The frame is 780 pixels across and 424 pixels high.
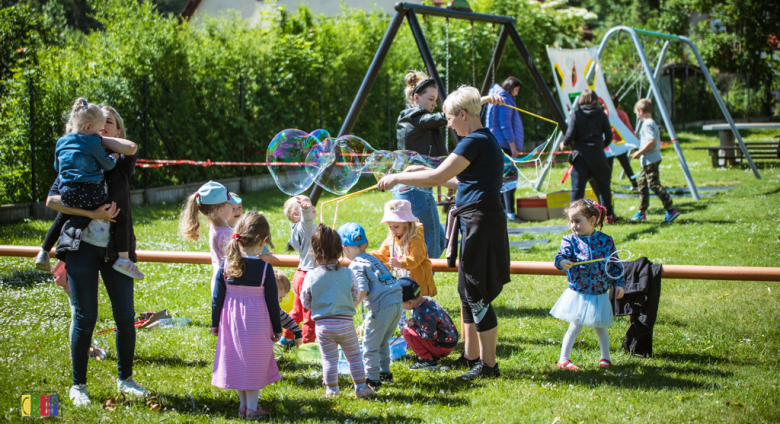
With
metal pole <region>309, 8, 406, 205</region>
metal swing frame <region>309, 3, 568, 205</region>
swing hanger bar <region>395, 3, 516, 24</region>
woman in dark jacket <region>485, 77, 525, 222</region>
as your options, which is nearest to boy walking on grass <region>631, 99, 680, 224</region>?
woman in dark jacket <region>485, 77, 525, 222</region>

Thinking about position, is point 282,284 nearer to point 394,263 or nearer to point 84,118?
point 394,263

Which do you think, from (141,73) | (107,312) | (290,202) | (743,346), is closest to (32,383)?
(107,312)

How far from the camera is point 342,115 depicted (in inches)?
660

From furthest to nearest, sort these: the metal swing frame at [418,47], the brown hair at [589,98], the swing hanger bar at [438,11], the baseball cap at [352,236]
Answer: the brown hair at [589,98] < the swing hanger bar at [438,11] < the metal swing frame at [418,47] < the baseball cap at [352,236]

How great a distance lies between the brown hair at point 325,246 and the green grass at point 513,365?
3.04 ft

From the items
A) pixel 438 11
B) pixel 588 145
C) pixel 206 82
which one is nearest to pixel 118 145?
pixel 438 11

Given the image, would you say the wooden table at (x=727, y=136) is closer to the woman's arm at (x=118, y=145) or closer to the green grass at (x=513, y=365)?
the green grass at (x=513, y=365)

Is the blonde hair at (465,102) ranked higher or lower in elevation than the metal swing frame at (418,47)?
lower

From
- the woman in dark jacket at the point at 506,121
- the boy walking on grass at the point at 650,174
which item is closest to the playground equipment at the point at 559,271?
the woman in dark jacket at the point at 506,121

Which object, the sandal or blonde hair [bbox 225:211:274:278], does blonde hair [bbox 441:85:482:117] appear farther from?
the sandal

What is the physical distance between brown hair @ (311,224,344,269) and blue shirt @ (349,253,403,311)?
0.25 m

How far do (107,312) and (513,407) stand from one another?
4151 mm

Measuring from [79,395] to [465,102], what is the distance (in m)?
3.15

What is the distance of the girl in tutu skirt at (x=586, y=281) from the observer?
15.2 ft
